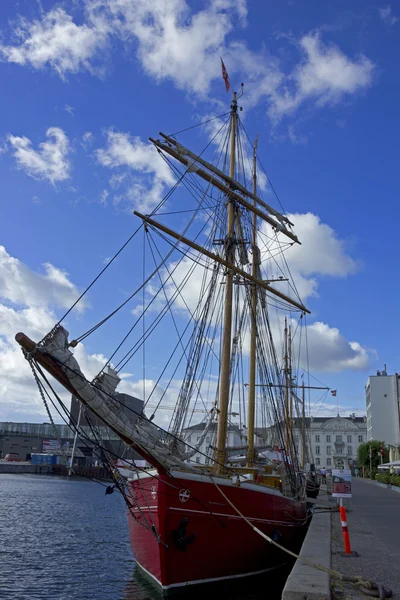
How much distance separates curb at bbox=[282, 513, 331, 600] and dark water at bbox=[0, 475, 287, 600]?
3.20m

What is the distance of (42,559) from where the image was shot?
22.8m

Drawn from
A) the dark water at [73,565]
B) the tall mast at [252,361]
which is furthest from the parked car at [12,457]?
the tall mast at [252,361]

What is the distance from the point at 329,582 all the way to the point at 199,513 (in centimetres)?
550

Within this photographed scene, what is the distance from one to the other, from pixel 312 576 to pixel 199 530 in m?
5.29

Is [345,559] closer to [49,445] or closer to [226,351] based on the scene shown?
[226,351]

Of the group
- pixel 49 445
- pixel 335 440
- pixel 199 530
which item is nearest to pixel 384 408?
pixel 335 440

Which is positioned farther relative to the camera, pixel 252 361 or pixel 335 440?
pixel 335 440

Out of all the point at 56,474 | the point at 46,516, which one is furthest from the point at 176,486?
the point at 56,474

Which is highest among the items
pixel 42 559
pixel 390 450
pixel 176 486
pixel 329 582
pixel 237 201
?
pixel 237 201

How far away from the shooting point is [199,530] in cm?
1459

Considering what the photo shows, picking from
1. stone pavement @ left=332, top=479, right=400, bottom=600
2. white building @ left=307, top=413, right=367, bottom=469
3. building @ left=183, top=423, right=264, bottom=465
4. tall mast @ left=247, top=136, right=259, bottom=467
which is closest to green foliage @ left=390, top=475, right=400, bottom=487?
building @ left=183, top=423, right=264, bottom=465

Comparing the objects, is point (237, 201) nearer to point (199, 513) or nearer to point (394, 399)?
point (199, 513)

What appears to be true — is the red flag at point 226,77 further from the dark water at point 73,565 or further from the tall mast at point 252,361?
the dark water at point 73,565

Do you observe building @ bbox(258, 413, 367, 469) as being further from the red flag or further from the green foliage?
the red flag
